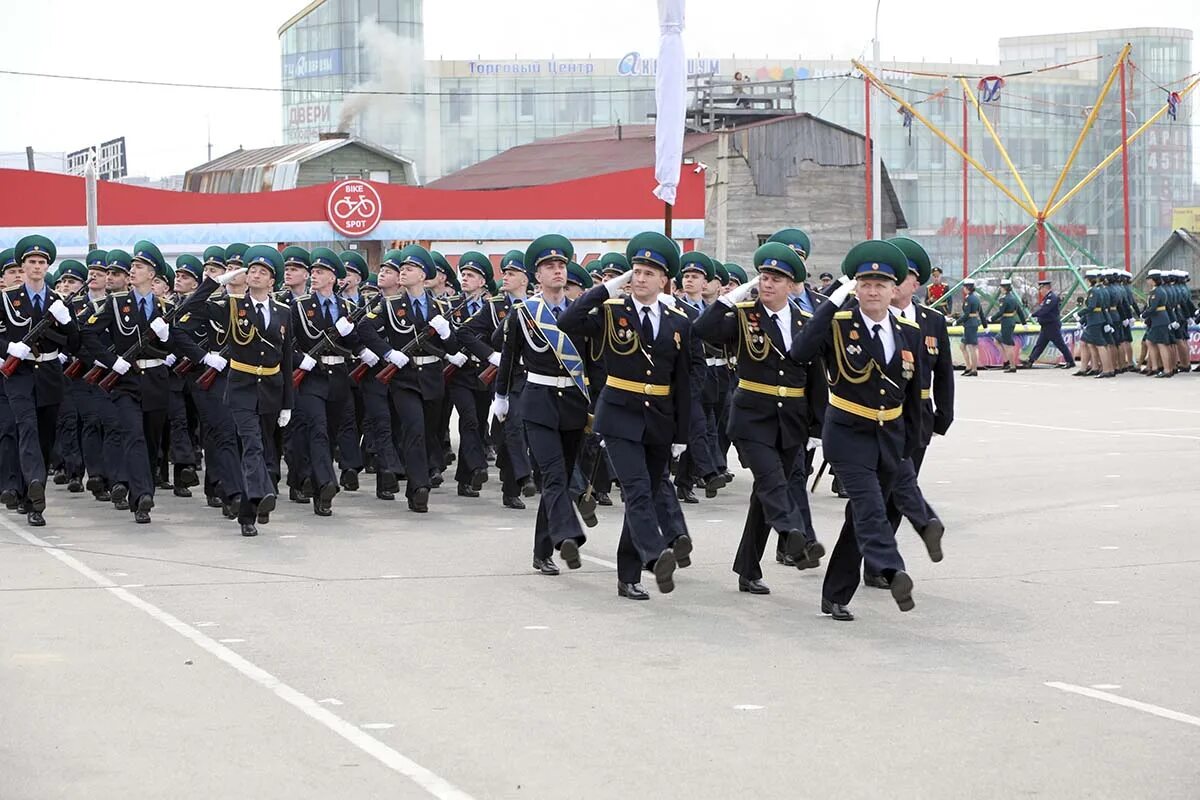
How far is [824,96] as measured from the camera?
309ft

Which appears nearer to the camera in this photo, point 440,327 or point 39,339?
point 39,339

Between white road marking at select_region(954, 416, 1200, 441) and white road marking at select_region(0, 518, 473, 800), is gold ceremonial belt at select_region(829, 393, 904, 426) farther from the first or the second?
white road marking at select_region(954, 416, 1200, 441)

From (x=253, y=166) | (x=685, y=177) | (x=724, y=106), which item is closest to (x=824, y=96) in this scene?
(x=724, y=106)

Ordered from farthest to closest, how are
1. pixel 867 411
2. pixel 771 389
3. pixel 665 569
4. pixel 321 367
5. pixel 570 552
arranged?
pixel 321 367
pixel 570 552
pixel 771 389
pixel 665 569
pixel 867 411

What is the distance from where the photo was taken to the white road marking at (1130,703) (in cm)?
667

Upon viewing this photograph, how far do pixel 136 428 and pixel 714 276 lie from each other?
526 cm

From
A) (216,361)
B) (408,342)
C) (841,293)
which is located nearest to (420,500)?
(408,342)

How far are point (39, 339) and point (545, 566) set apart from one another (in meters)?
4.76

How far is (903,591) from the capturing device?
27.1ft

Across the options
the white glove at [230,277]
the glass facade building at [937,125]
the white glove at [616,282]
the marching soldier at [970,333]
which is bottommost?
the marching soldier at [970,333]

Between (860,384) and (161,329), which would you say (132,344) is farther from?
(860,384)

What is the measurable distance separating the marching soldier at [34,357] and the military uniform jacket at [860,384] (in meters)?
6.26

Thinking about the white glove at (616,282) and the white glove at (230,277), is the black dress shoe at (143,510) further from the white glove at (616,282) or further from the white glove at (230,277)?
the white glove at (616,282)

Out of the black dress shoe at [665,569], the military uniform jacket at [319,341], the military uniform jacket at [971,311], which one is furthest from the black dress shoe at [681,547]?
the military uniform jacket at [971,311]
